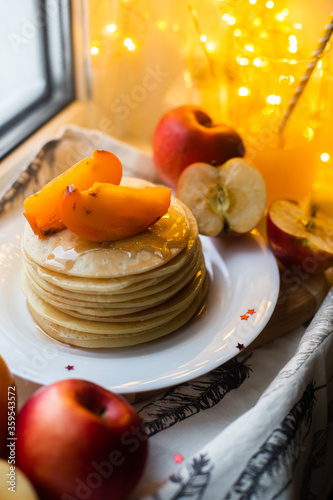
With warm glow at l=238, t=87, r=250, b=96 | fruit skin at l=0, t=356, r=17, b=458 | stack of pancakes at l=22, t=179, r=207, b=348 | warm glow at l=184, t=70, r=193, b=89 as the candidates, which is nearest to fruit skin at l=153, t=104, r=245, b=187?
warm glow at l=238, t=87, r=250, b=96

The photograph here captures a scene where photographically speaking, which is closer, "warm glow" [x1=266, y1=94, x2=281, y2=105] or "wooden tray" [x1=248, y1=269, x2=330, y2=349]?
"wooden tray" [x1=248, y1=269, x2=330, y2=349]

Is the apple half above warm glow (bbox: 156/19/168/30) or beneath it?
beneath

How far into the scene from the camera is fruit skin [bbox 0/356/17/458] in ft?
1.82

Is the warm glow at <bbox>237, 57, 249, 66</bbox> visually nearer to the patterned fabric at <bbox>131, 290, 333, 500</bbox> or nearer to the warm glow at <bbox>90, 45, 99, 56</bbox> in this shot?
the warm glow at <bbox>90, 45, 99, 56</bbox>

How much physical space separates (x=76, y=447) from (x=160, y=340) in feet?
0.87

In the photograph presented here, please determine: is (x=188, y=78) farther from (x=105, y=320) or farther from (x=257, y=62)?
(x=105, y=320)

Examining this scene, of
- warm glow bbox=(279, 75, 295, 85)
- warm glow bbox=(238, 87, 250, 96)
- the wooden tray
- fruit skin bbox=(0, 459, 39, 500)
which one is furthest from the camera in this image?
warm glow bbox=(238, 87, 250, 96)

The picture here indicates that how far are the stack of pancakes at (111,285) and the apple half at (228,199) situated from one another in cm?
16

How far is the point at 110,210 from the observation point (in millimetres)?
688

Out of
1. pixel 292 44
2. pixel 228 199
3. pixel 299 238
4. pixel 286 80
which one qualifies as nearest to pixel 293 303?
pixel 299 238

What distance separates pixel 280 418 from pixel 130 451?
0.64 ft

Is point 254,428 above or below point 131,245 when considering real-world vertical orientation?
below

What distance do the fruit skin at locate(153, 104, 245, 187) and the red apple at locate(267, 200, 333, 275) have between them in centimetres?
16

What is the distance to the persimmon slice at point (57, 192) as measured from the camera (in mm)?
721
